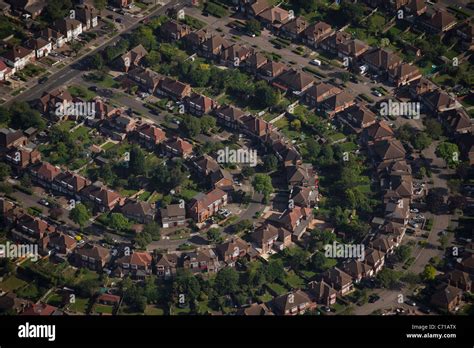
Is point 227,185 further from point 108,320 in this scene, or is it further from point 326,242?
point 108,320

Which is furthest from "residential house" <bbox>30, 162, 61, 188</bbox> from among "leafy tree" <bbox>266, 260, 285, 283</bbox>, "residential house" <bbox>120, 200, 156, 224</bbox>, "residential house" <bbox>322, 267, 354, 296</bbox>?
"residential house" <bbox>322, 267, 354, 296</bbox>

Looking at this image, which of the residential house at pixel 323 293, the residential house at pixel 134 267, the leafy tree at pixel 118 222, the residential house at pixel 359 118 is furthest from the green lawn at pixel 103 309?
the residential house at pixel 359 118

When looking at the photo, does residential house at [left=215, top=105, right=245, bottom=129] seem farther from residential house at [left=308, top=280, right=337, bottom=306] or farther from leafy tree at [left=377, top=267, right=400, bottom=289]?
leafy tree at [left=377, top=267, right=400, bottom=289]

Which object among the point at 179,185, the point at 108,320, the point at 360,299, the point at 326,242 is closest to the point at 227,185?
the point at 179,185

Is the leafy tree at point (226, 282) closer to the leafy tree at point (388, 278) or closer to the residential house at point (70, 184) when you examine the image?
the leafy tree at point (388, 278)

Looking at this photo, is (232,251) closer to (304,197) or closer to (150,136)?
(304,197)

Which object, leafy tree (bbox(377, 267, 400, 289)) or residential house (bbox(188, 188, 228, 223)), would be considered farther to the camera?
residential house (bbox(188, 188, 228, 223))
